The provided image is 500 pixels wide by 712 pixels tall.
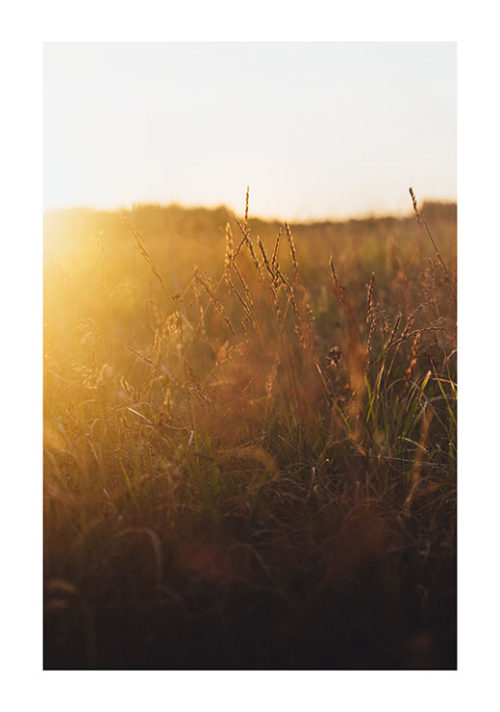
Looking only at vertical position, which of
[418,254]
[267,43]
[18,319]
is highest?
[267,43]

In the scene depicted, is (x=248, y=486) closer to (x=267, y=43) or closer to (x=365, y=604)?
(x=365, y=604)

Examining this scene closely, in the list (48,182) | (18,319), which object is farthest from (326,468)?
(48,182)

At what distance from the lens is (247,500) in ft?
4.35

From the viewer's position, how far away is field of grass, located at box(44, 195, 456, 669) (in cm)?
111

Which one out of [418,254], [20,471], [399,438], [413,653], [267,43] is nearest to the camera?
[413,653]

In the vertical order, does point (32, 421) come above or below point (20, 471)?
above

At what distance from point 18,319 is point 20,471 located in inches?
16.5

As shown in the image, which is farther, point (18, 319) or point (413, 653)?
point (18, 319)

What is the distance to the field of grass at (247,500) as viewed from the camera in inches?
43.7

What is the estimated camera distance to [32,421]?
4.76ft

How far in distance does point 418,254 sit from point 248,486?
5.83 feet

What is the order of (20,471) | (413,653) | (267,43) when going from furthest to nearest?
(267,43) < (20,471) < (413,653)
